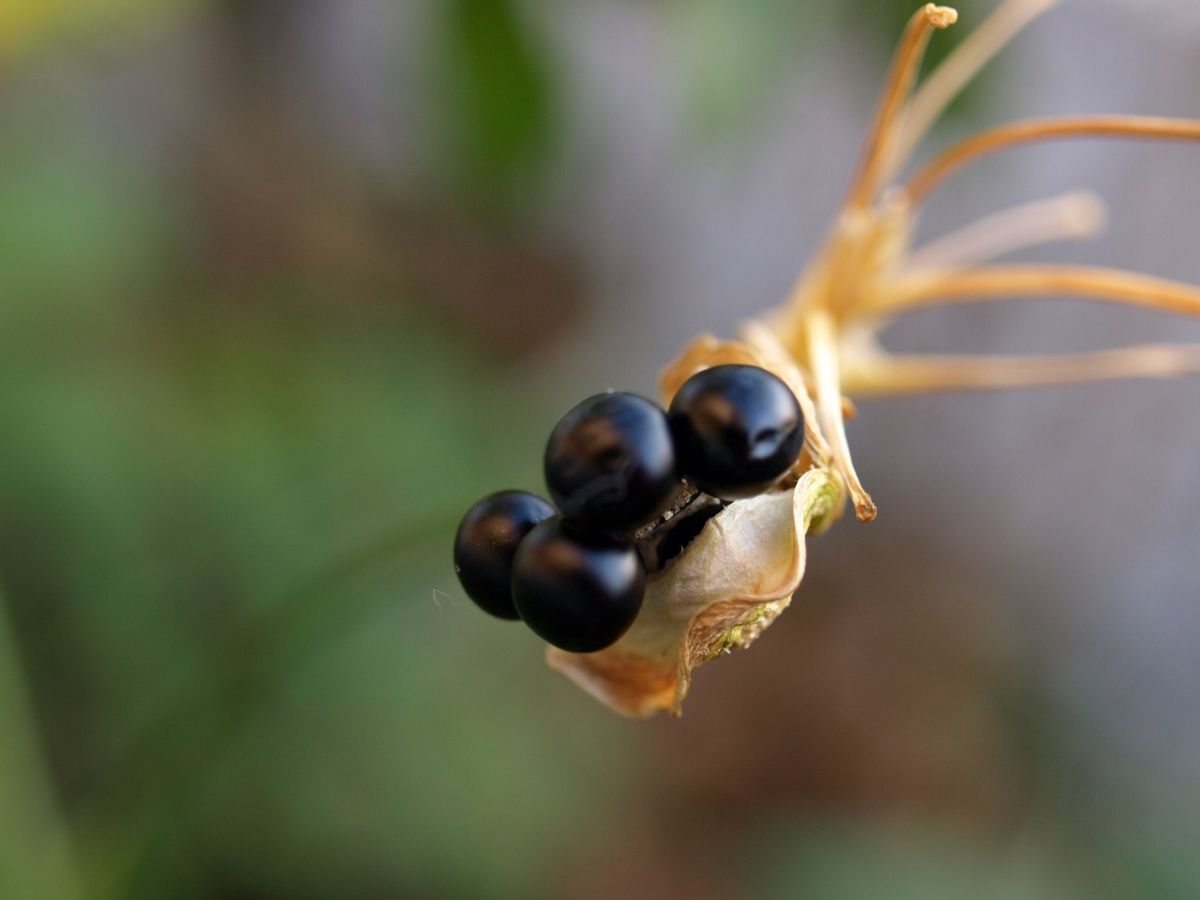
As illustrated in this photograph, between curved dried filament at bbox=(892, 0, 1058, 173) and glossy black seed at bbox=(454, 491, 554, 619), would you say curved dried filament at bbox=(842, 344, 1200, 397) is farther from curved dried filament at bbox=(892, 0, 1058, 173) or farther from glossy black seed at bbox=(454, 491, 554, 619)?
glossy black seed at bbox=(454, 491, 554, 619)

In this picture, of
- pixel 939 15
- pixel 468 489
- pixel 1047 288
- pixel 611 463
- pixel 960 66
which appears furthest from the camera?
pixel 468 489

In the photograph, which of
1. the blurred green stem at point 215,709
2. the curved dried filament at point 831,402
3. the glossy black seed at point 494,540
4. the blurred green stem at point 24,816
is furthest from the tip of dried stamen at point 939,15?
the blurred green stem at point 24,816

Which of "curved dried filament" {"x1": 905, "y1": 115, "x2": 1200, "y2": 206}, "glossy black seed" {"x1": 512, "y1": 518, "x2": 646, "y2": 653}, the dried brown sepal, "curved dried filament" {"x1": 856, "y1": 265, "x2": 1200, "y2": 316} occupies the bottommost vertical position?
the dried brown sepal

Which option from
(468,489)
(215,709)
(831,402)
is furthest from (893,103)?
(468,489)

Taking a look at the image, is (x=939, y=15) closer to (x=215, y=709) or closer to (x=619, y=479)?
(x=619, y=479)

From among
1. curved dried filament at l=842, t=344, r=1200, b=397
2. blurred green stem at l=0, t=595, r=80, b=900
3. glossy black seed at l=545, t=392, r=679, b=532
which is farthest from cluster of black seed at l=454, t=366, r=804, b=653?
blurred green stem at l=0, t=595, r=80, b=900

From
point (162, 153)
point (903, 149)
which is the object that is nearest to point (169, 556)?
point (162, 153)
